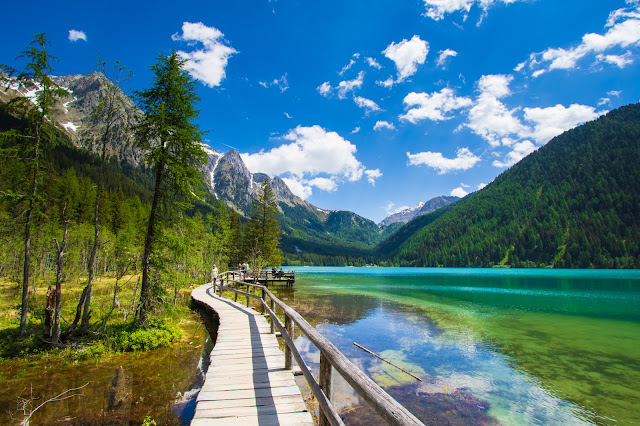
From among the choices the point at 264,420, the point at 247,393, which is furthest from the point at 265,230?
the point at 264,420

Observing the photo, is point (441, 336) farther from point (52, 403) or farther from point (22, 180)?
point (22, 180)

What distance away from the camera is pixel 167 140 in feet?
40.7

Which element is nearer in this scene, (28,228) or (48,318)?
(48,318)

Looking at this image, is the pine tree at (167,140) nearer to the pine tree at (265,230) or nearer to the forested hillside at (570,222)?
the pine tree at (265,230)

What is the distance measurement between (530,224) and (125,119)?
682 ft

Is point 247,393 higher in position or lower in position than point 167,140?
lower

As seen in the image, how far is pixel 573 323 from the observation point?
75.6ft

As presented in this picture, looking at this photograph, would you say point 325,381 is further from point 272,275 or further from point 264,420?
point 272,275

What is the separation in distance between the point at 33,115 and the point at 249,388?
41.7ft

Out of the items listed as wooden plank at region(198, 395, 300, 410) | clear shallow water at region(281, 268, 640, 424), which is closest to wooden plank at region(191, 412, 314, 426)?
wooden plank at region(198, 395, 300, 410)

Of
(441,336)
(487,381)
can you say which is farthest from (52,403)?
(441,336)

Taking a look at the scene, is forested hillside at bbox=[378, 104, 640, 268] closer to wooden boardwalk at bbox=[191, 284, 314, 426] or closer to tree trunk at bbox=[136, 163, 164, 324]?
wooden boardwalk at bbox=[191, 284, 314, 426]

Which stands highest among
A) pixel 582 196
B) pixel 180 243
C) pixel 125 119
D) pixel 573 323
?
pixel 582 196

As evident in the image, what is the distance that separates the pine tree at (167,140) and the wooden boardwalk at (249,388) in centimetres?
551
